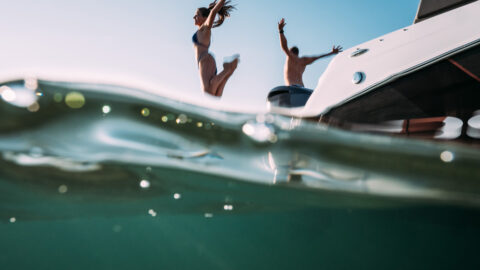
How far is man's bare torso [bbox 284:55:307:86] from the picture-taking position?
538 centimetres

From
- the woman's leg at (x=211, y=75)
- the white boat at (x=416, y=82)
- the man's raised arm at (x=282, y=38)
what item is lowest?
the white boat at (x=416, y=82)

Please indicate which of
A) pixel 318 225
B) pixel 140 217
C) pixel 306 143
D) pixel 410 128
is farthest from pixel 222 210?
pixel 410 128

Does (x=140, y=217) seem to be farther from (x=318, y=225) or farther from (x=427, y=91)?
(x=427, y=91)

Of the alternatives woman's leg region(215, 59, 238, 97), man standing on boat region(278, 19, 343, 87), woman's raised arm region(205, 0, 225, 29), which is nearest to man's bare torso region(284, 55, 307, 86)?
man standing on boat region(278, 19, 343, 87)

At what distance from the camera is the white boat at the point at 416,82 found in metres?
2.21

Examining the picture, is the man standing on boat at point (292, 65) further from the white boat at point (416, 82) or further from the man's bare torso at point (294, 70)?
the white boat at point (416, 82)

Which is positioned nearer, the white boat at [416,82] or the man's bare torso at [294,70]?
the white boat at [416,82]

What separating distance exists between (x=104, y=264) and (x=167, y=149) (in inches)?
140

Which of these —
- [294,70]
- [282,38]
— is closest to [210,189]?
[294,70]

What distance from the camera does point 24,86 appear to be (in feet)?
6.94

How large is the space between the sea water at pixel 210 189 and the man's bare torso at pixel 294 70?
2.43 meters

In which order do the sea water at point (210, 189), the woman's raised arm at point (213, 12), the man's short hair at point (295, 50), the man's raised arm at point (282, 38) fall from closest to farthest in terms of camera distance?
1. the sea water at point (210, 189)
2. the woman's raised arm at point (213, 12)
3. the man's raised arm at point (282, 38)
4. the man's short hair at point (295, 50)

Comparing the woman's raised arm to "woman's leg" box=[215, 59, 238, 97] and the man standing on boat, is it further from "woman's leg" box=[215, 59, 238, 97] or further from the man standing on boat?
the man standing on boat

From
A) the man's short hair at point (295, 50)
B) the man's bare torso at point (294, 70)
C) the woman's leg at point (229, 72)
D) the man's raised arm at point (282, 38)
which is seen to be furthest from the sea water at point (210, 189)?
the man's short hair at point (295, 50)
